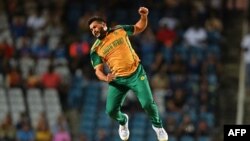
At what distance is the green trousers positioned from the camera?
13.5 m

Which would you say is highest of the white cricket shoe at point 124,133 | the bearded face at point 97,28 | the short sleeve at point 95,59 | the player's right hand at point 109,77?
the bearded face at point 97,28

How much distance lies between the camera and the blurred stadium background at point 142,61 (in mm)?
20938

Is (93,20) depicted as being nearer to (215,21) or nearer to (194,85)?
(194,85)

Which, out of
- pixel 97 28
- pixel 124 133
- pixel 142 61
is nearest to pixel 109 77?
pixel 97 28

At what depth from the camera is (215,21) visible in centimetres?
2306

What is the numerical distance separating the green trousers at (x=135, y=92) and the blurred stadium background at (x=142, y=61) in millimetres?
6678

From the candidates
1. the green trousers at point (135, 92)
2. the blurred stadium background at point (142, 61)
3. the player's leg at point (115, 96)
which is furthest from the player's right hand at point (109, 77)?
the blurred stadium background at point (142, 61)

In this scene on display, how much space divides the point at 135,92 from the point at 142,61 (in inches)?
334

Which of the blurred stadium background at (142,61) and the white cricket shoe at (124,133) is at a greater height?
the blurred stadium background at (142,61)

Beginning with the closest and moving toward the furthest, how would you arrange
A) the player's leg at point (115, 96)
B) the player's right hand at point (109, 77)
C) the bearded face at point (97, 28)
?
the player's right hand at point (109, 77) → the bearded face at point (97, 28) → the player's leg at point (115, 96)

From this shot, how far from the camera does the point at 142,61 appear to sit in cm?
2211

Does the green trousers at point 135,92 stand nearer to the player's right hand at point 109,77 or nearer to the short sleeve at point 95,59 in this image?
the short sleeve at point 95,59

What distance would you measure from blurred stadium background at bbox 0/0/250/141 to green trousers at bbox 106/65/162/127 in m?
6.68

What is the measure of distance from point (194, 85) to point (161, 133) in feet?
25.7
